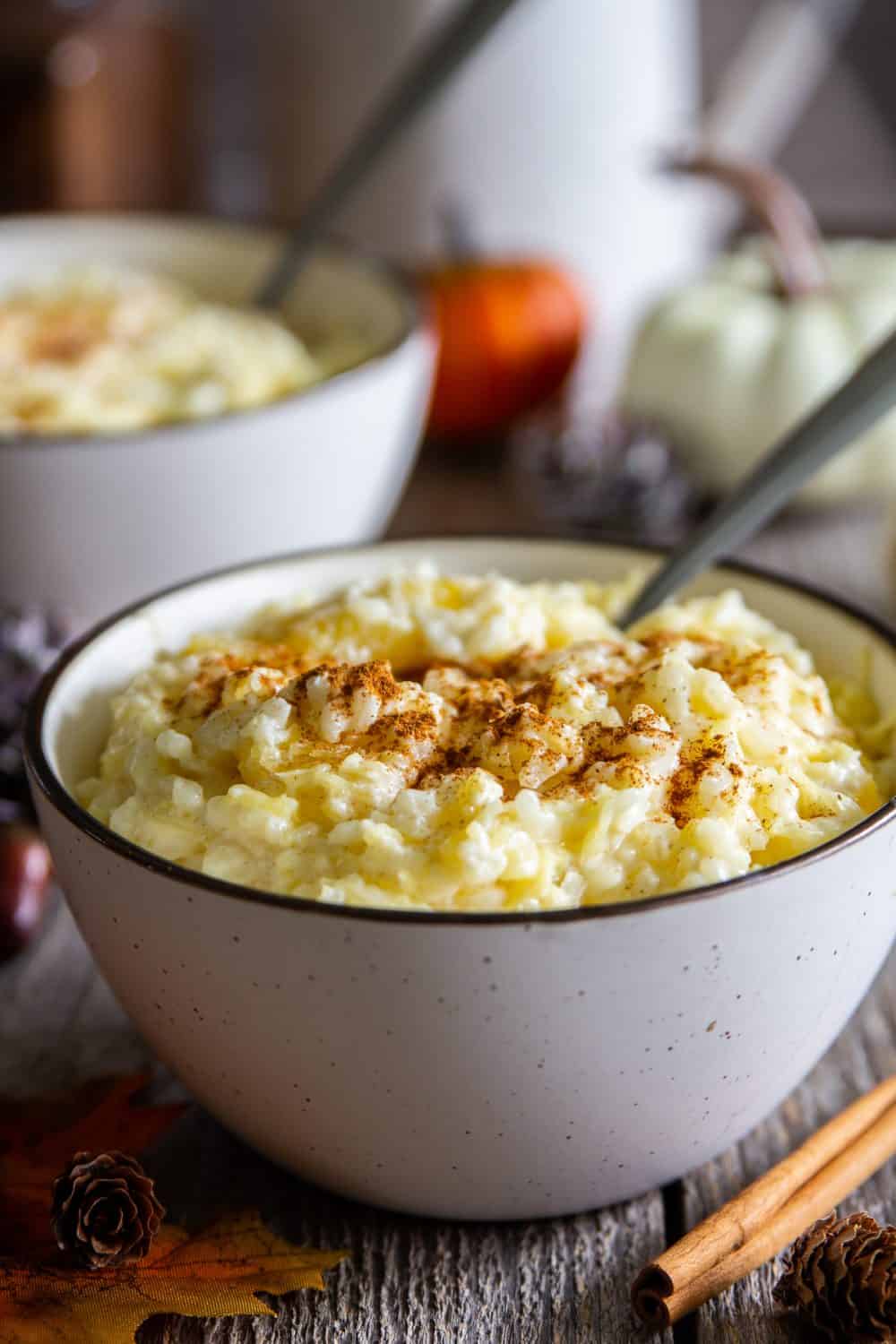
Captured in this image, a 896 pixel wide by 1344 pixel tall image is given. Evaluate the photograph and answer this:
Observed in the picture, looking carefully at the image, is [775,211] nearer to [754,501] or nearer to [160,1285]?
[754,501]

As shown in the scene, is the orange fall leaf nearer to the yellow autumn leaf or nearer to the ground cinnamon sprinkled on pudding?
the yellow autumn leaf

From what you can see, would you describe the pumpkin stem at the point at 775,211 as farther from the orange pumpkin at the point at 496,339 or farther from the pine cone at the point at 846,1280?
the pine cone at the point at 846,1280

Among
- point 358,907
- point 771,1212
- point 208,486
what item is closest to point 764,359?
point 208,486

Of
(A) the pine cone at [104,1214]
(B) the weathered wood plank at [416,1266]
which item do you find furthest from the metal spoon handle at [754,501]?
(A) the pine cone at [104,1214]

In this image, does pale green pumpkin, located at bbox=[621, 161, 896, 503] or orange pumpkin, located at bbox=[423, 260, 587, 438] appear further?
orange pumpkin, located at bbox=[423, 260, 587, 438]

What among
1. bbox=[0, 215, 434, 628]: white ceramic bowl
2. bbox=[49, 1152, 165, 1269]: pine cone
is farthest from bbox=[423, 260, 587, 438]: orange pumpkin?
bbox=[49, 1152, 165, 1269]: pine cone

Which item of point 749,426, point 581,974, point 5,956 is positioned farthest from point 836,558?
point 581,974
